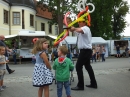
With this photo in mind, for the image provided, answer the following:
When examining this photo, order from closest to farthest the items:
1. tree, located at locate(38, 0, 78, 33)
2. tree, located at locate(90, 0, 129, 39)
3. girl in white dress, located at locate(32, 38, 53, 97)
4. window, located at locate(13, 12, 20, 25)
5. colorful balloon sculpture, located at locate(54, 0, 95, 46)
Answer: girl in white dress, located at locate(32, 38, 53, 97) < colorful balloon sculpture, located at locate(54, 0, 95, 46) < tree, located at locate(38, 0, 78, 33) < window, located at locate(13, 12, 20, 25) < tree, located at locate(90, 0, 129, 39)

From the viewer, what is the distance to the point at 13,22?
3272 cm

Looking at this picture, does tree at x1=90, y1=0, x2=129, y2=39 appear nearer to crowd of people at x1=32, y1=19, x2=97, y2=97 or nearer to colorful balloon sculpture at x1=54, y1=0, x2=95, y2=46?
colorful balloon sculpture at x1=54, y1=0, x2=95, y2=46

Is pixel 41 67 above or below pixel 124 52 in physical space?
above

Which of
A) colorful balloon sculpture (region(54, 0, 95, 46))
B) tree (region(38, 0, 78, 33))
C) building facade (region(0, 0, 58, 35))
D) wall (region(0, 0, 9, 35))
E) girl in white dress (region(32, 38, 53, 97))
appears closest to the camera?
girl in white dress (region(32, 38, 53, 97))

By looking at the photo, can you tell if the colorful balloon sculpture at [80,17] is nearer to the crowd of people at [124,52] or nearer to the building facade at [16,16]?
the crowd of people at [124,52]

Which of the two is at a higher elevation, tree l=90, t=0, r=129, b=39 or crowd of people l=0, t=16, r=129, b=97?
tree l=90, t=0, r=129, b=39

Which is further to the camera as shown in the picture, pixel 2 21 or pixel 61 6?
pixel 2 21

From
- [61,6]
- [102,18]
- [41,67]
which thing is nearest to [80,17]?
[41,67]

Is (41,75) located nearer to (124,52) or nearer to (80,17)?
(80,17)

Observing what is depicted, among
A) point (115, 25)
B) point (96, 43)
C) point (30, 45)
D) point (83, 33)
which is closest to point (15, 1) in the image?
point (30, 45)

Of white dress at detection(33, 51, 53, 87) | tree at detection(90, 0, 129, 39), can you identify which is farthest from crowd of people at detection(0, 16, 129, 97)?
tree at detection(90, 0, 129, 39)

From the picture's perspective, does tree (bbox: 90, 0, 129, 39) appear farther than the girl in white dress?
Yes

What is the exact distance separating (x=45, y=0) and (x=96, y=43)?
38.2 ft

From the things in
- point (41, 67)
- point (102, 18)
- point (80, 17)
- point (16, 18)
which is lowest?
point (41, 67)
